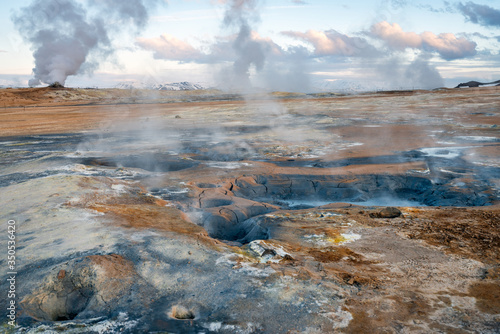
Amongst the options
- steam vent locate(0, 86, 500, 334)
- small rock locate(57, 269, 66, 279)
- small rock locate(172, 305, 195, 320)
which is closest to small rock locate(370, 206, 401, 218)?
steam vent locate(0, 86, 500, 334)

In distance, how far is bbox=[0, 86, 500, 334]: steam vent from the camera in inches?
123

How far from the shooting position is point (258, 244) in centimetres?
438

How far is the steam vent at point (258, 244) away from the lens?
10.2ft

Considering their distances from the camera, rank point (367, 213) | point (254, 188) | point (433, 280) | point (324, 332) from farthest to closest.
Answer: point (254, 188), point (367, 213), point (433, 280), point (324, 332)

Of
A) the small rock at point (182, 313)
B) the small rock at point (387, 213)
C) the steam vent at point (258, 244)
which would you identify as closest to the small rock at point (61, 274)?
the steam vent at point (258, 244)

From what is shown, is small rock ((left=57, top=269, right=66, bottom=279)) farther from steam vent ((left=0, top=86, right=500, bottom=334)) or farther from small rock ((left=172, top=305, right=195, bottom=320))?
small rock ((left=172, top=305, right=195, bottom=320))

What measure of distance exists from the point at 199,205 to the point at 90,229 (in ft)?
7.40

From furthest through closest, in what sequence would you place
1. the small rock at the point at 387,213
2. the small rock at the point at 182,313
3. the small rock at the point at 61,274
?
the small rock at the point at 387,213
the small rock at the point at 61,274
the small rock at the point at 182,313

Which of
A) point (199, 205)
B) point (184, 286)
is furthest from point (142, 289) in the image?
point (199, 205)

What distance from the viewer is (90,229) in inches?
184

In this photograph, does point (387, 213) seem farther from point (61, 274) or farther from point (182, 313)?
point (61, 274)

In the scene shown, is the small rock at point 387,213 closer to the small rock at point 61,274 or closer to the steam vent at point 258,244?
the steam vent at point 258,244

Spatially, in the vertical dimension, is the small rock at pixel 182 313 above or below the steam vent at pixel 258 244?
below

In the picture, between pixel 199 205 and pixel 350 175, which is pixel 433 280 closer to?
pixel 199 205
